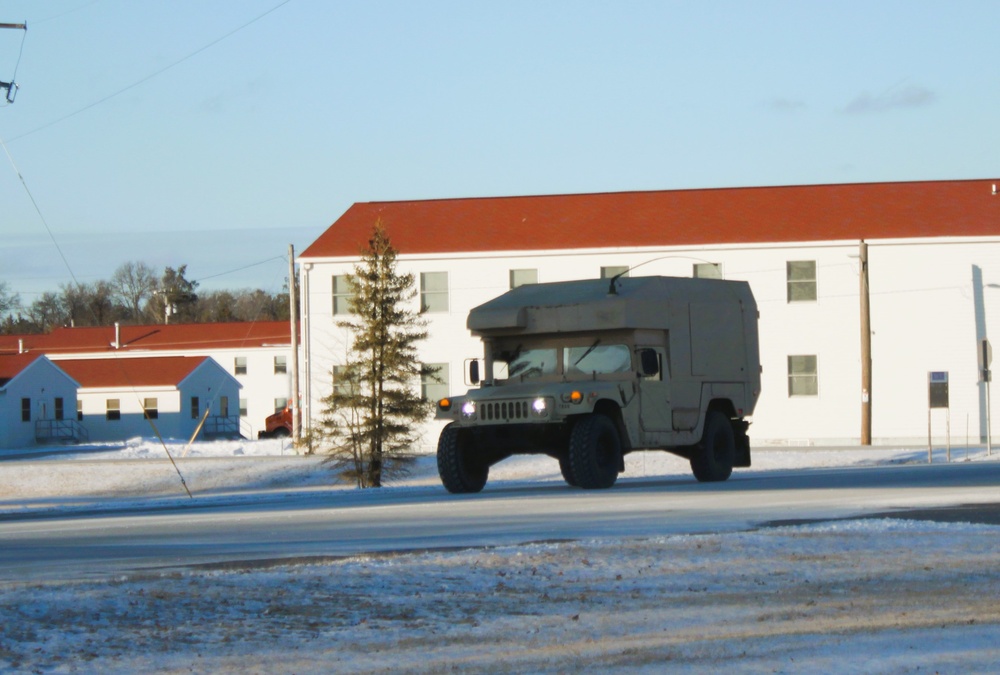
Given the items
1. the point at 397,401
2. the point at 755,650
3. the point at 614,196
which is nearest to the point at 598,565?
the point at 755,650

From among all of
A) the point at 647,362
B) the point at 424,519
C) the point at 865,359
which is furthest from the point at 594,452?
the point at 865,359

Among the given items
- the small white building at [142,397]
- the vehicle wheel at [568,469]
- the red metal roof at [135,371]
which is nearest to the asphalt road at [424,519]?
the vehicle wheel at [568,469]

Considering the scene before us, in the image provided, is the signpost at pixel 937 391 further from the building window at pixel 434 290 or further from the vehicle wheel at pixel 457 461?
the vehicle wheel at pixel 457 461

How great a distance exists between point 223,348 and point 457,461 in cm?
7474

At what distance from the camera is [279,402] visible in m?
89.1

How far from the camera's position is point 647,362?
63.1 ft

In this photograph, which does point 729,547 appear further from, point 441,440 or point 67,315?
point 67,315

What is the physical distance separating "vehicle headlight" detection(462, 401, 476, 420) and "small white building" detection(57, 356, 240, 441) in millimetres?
59740

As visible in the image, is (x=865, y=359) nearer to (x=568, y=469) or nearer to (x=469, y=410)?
(x=568, y=469)

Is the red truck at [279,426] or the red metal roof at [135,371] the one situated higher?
the red metal roof at [135,371]

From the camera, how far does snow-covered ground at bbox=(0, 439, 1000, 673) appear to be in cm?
678

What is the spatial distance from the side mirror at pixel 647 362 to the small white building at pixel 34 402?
5453cm

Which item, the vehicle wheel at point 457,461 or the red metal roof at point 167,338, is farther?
the red metal roof at point 167,338

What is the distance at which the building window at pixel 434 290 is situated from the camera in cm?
5094
